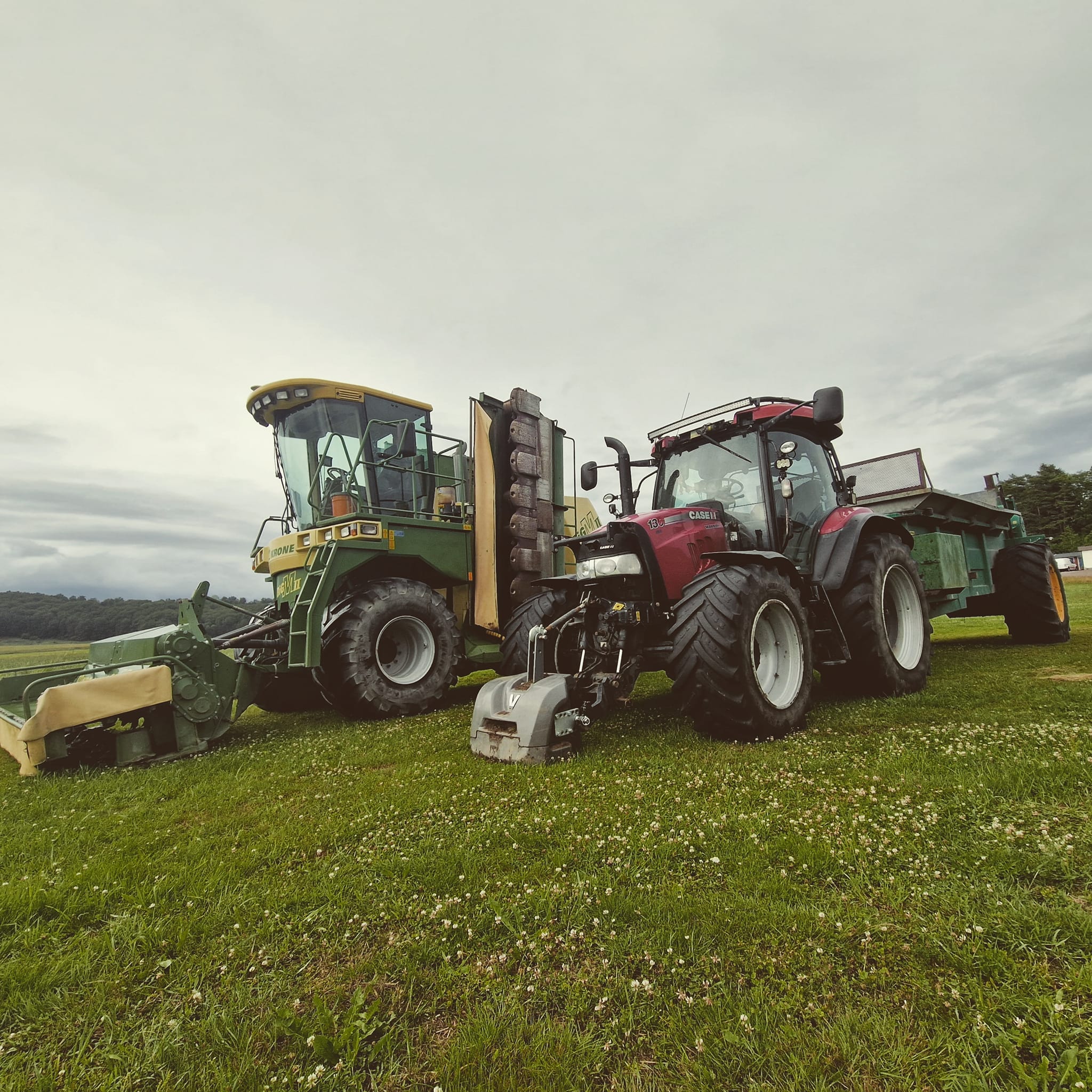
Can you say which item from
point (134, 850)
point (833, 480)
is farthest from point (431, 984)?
point (833, 480)

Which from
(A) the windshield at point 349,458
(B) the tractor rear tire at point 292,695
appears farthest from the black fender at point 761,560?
(B) the tractor rear tire at point 292,695

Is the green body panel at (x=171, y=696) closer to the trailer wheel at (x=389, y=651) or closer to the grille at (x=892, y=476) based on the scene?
the trailer wheel at (x=389, y=651)

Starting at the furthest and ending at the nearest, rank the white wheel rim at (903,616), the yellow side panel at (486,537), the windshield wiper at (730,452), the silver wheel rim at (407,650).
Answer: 1. the yellow side panel at (486,537)
2. the silver wheel rim at (407,650)
3. the white wheel rim at (903,616)
4. the windshield wiper at (730,452)

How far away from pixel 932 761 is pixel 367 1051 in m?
3.45

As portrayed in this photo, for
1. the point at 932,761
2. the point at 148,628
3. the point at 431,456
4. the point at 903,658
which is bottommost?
the point at 932,761

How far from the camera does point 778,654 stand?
533cm

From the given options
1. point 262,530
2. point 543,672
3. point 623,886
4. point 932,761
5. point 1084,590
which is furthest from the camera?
point 1084,590

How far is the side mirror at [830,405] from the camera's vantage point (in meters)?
5.22

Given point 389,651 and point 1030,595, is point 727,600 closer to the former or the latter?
point 389,651

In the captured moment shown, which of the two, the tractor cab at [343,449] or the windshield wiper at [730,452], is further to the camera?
the tractor cab at [343,449]

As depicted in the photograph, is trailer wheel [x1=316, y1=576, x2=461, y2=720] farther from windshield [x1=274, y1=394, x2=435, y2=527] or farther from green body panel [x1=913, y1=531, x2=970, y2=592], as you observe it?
green body panel [x1=913, y1=531, x2=970, y2=592]

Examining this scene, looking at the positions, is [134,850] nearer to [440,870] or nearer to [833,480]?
[440,870]

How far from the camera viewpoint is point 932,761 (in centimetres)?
374

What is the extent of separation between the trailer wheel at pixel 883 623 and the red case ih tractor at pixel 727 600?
2 centimetres
